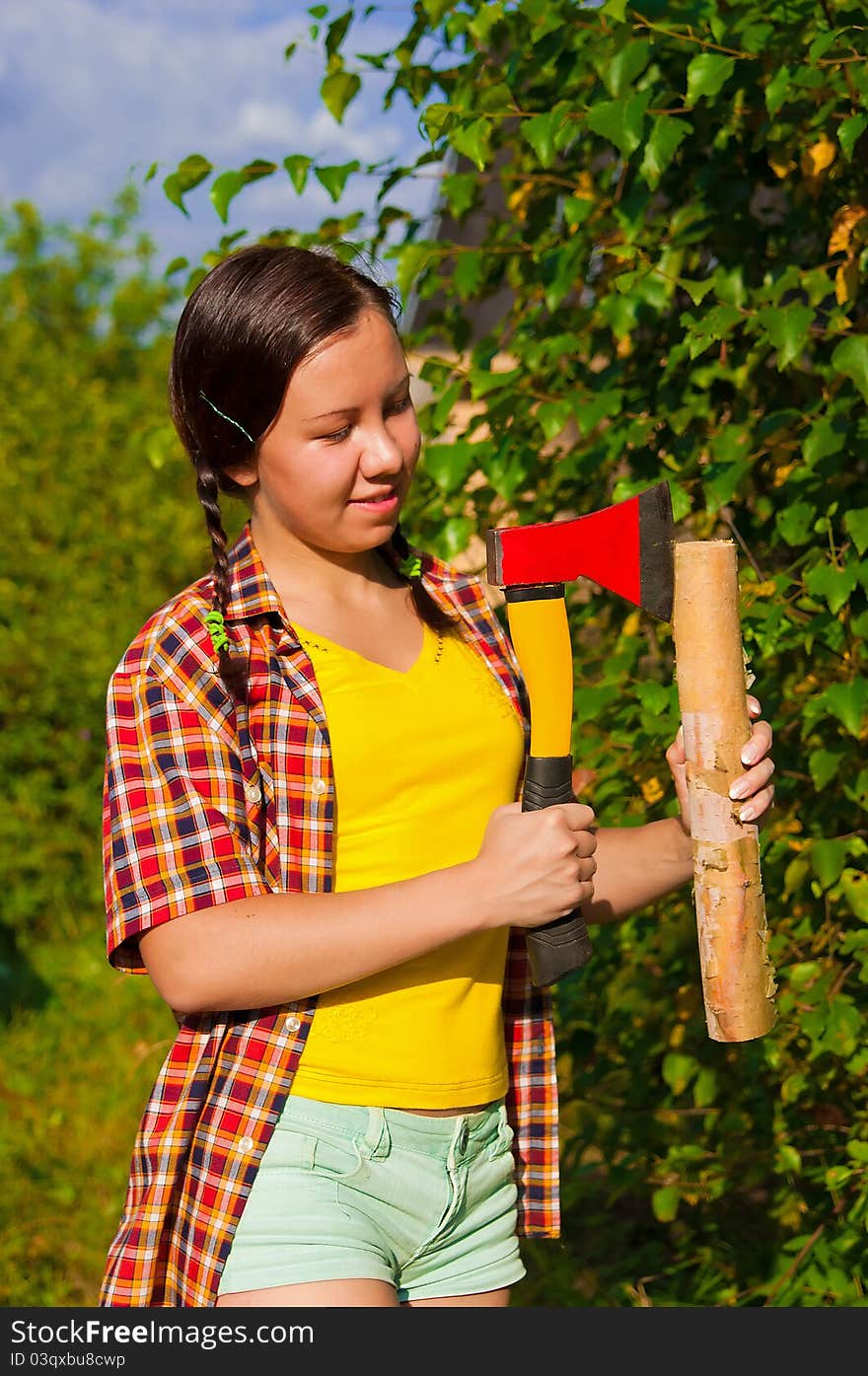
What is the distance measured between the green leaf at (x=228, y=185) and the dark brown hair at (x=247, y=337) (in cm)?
80

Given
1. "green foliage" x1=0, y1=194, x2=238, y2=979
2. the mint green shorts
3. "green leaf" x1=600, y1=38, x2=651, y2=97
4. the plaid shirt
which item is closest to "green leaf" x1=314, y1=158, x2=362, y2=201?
"green leaf" x1=600, y1=38, x2=651, y2=97

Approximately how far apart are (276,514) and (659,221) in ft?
3.33

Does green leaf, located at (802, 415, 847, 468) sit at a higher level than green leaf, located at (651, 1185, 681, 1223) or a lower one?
higher

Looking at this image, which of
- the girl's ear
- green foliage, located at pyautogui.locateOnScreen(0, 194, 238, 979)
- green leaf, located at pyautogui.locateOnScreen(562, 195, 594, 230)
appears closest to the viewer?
the girl's ear

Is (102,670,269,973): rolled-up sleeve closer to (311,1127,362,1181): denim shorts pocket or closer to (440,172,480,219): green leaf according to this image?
(311,1127,362,1181): denim shorts pocket

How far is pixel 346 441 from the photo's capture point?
1.70 m

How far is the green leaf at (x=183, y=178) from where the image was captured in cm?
256

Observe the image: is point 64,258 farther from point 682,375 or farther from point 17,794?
point 682,375

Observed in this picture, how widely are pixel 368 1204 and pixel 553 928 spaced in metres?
0.38

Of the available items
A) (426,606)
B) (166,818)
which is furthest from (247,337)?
(166,818)

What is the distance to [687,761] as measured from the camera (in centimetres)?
170

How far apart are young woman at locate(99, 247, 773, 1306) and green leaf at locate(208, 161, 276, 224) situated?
2.68 feet

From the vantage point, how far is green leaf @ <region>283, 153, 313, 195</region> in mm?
2447

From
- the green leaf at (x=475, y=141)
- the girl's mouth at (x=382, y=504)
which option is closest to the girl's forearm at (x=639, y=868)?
the girl's mouth at (x=382, y=504)
